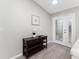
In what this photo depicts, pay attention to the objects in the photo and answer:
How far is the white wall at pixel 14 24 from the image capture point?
2049 mm

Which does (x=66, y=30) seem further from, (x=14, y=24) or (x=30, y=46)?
(x=14, y=24)

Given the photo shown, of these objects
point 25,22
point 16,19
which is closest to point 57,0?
point 25,22

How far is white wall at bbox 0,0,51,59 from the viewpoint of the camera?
2049 mm

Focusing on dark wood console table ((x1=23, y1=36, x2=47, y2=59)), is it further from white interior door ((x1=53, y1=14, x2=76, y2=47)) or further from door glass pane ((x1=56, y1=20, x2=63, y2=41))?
door glass pane ((x1=56, y1=20, x2=63, y2=41))

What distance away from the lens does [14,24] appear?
236 cm

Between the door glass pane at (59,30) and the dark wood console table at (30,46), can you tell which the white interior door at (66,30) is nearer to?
the door glass pane at (59,30)

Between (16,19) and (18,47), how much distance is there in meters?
1.20

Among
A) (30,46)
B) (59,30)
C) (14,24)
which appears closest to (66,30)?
(59,30)

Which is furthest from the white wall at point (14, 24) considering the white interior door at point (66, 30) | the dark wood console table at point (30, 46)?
the white interior door at point (66, 30)

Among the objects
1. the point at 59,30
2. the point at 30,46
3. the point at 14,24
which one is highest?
the point at 14,24

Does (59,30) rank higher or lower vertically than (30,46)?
higher

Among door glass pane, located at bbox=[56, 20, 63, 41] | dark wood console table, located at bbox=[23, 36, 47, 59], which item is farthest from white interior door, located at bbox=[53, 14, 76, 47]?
dark wood console table, located at bbox=[23, 36, 47, 59]

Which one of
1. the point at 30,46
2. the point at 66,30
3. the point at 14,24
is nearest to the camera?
the point at 14,24

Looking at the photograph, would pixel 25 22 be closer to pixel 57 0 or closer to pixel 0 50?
pixel 0 50
